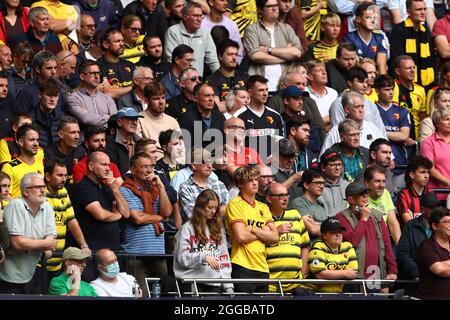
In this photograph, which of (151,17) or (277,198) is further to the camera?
(151,17)

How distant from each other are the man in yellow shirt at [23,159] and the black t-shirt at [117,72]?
2.75 m

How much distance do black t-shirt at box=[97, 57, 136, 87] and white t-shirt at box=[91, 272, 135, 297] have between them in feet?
13.9

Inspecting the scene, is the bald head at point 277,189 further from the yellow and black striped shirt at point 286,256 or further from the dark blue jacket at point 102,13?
the dark blue jacket at point 102,13

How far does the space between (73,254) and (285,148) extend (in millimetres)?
3763

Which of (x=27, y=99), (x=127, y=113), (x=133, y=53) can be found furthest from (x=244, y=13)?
(x=27, y=99)

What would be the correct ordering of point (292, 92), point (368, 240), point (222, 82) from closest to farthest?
point (368, 240), point (292, 92), point (222, 82)

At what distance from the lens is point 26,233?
14445 millimetres

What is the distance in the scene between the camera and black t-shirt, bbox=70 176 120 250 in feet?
50.4

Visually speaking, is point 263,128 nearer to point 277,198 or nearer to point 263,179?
point 263,179

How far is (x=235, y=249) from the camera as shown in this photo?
1536 cm

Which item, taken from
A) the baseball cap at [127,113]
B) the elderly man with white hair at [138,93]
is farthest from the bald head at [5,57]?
the baseball cap at [127,113]

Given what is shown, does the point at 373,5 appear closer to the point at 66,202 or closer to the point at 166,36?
the point at 166,36
